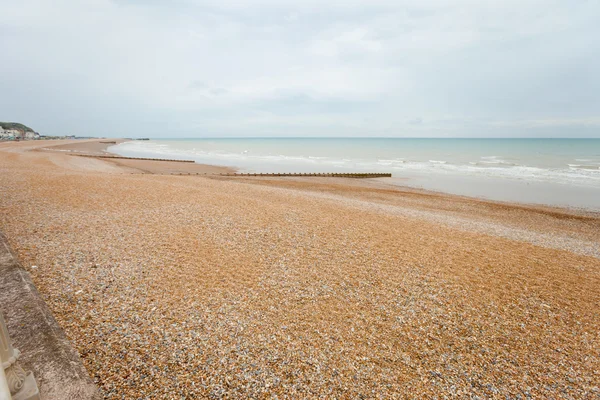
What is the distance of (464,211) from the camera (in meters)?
17.0

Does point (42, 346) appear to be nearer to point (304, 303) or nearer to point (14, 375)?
point (14, 375)

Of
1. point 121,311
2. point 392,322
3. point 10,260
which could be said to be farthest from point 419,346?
point 10,260

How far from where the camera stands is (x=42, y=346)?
3.62 meters

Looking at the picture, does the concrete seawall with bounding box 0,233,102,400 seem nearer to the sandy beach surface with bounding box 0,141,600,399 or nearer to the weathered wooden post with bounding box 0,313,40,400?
the sandy beach surface with bounding box 0,141,600,399

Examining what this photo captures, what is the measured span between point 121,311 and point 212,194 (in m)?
10.1

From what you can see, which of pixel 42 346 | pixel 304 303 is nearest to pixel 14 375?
pixel 42 346

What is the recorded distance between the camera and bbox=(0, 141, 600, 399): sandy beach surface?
384cm

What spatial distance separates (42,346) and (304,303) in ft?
12.8

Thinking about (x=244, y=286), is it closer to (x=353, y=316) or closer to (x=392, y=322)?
(x=353, y=316)

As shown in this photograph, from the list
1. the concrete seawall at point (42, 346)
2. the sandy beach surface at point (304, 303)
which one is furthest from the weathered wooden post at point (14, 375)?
the sandy beach surface at point (304, 303)

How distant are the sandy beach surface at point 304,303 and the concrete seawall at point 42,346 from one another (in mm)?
204

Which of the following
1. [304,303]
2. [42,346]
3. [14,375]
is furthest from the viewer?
[304,303]

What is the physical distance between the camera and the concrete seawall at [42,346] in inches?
124

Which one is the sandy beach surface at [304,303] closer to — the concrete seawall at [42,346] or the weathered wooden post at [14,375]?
the concrete seawall at [42,346]
